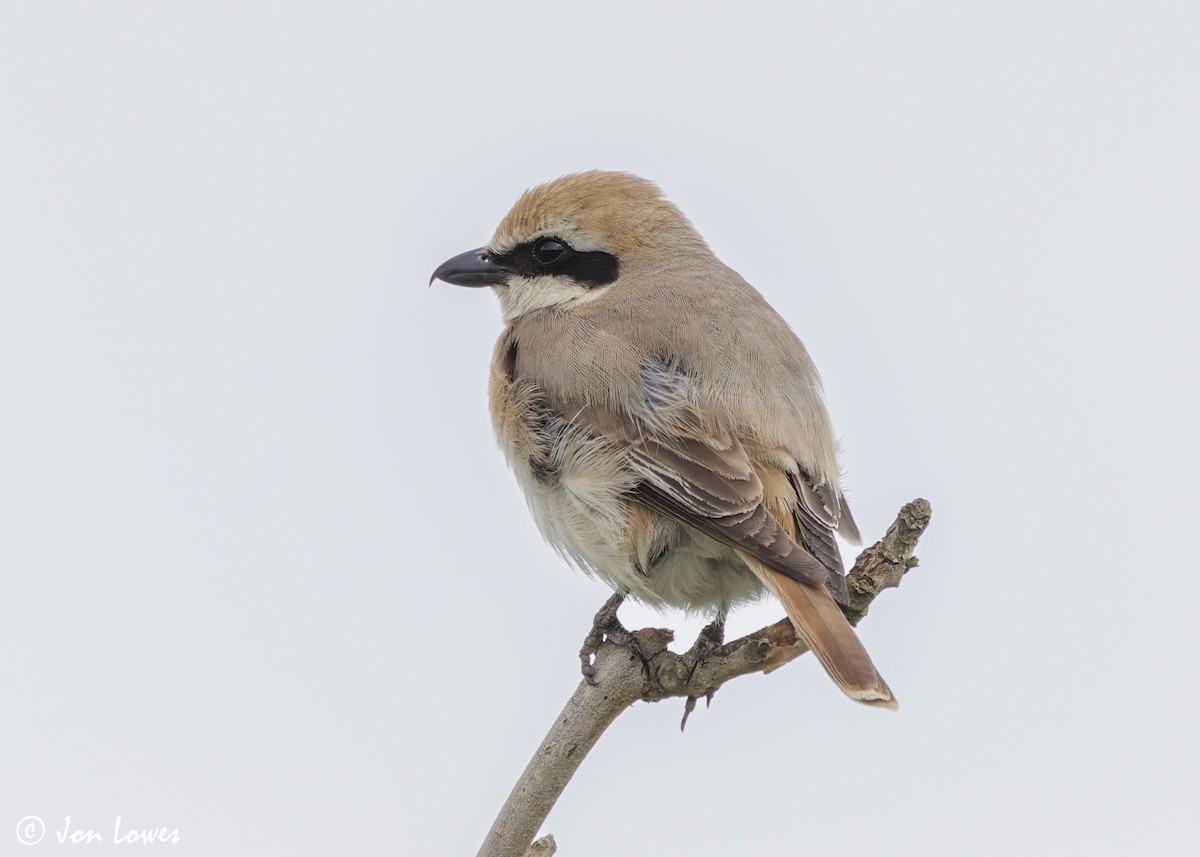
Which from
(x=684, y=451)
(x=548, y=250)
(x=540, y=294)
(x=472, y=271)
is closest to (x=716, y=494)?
(x=684, y=451)

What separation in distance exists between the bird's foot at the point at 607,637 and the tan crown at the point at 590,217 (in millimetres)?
1678

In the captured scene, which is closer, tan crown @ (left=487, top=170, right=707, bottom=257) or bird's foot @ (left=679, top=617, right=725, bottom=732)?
bird's foot @ (left=679, top=617, right=725, bottom=732)

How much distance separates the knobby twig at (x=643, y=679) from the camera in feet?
12.4

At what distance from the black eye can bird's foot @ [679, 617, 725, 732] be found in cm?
174

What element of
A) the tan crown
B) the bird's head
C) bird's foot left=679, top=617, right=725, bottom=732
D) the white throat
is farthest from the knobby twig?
the tan crown

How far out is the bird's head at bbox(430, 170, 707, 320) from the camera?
223 inches

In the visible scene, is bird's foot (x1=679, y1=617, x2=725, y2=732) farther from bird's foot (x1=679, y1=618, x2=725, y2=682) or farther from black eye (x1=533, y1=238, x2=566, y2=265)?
black eye (x1=533, y1=238, x2=566, y2=265)

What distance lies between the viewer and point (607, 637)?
4.36 meters

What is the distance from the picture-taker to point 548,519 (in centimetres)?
488

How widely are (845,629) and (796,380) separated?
50.4 inches

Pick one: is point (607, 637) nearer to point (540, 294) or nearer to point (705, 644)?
point (705, 644)

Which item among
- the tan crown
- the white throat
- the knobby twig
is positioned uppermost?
the tan crown

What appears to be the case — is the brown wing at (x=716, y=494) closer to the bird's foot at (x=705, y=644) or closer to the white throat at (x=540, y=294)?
the bird's foot at (x=705, y=644)

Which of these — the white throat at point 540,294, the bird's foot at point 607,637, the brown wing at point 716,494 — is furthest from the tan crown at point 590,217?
the bird's foot at point 607,637
